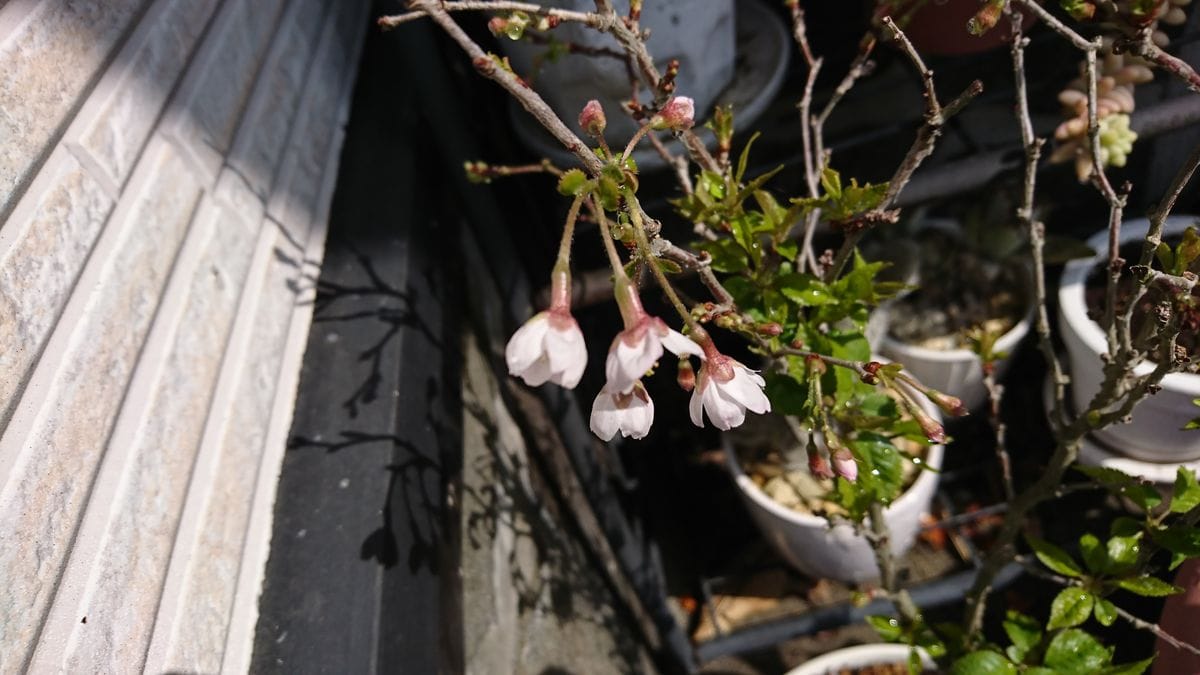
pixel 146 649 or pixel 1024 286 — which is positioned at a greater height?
pixel 1024 286

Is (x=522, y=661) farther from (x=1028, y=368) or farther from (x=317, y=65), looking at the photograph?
(x=1028, y=368)

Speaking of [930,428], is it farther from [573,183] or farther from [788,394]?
[573,183]

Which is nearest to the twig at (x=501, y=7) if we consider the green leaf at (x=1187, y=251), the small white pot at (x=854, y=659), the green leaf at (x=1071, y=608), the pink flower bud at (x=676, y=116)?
the pink flower bud at (x=676, y=116)

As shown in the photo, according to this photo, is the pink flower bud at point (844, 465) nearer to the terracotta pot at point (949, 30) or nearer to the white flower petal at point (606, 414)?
the white flower petal at point (606, 414)

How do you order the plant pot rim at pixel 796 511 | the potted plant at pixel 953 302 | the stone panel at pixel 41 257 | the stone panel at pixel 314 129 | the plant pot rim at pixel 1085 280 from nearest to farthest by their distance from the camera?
the stone panel at pixel 41 257 < the stone panel at pixel 314 129 < the plant pot rim at pixel 1085 280 < the plant pot rim at pixel 796 511 < the potted plant at pixel 953 302

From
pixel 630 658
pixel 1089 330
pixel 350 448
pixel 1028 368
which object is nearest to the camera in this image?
pixel 350 448

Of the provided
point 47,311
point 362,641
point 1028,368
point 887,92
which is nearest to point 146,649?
point 362,641

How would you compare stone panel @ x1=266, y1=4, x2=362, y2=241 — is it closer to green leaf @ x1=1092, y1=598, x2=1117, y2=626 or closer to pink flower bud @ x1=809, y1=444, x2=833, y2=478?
pink flower bud @ x1=809, y1=444, x2=833, y2=478

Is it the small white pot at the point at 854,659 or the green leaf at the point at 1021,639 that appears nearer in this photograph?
the green leaf at the point at 1021,639
